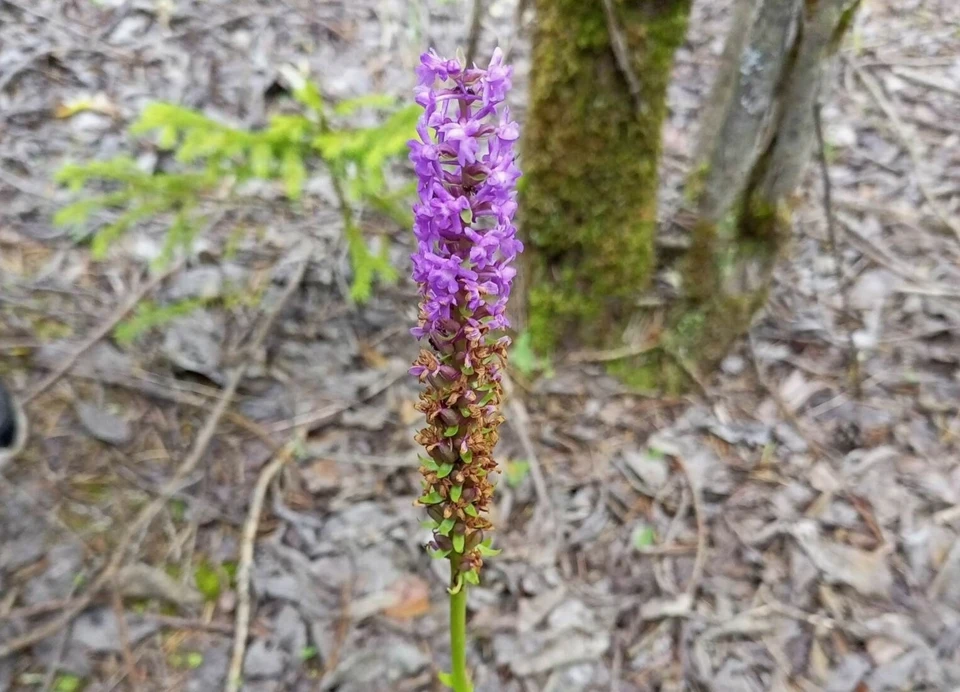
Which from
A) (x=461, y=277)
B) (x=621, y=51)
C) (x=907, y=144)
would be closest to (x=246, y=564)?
(x=461, y=277)

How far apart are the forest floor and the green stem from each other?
0.66m

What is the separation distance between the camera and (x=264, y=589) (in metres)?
3.07

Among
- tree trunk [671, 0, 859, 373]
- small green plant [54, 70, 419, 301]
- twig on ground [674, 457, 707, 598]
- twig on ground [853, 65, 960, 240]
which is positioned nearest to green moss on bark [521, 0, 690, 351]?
tree trunk [671, 0, 859, 373]

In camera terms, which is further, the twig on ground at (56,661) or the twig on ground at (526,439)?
the twig on ground at (526,439)

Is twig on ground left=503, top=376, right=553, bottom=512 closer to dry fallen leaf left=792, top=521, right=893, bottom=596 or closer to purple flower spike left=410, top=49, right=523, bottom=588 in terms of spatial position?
→ dry fallen leaf left=792, top=521, right=893, bottom=596

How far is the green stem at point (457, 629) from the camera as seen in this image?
6.67 ft

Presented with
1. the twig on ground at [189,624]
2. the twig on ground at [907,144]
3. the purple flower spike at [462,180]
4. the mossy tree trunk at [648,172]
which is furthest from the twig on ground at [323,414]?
the twig on ground at [907,144]

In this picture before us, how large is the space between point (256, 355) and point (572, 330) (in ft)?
5.16

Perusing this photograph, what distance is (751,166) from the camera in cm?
344

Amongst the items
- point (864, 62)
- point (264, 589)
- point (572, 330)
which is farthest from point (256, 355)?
point (864, 62)

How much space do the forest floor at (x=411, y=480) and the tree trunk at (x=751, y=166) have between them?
29cm

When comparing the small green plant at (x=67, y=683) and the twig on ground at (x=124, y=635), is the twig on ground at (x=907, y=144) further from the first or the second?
the small green plant at (x=67, y=683)

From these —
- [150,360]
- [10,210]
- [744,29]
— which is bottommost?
[150,360]

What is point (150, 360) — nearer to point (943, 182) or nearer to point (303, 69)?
point (303, 69)
